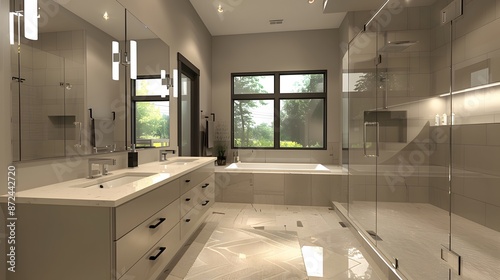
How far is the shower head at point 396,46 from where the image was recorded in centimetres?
315

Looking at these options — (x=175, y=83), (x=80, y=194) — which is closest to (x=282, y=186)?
(x=175, y=83)

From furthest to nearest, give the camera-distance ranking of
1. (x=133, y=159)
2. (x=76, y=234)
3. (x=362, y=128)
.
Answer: (x=362, y=128) < (x=133, y=159) < (x=76, y=234)

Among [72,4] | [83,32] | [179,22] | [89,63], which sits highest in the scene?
[179,22]

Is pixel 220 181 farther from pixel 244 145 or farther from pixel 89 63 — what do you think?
pixel 89 63

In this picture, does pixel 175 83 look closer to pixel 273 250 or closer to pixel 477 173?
pixel 273 250

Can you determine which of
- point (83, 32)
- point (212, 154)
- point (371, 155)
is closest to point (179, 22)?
point (83, 32)

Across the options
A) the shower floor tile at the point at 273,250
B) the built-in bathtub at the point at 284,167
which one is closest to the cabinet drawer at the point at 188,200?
the shower floor tile at the point at 273,250

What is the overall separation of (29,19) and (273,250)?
2.41 m

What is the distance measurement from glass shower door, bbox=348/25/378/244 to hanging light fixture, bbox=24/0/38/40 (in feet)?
11.0

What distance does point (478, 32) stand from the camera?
222 cm

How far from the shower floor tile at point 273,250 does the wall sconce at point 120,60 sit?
1.70 meters

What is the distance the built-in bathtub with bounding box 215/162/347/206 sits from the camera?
355 centimetres

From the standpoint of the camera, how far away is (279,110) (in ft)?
15.0

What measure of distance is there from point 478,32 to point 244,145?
3.56 meters
